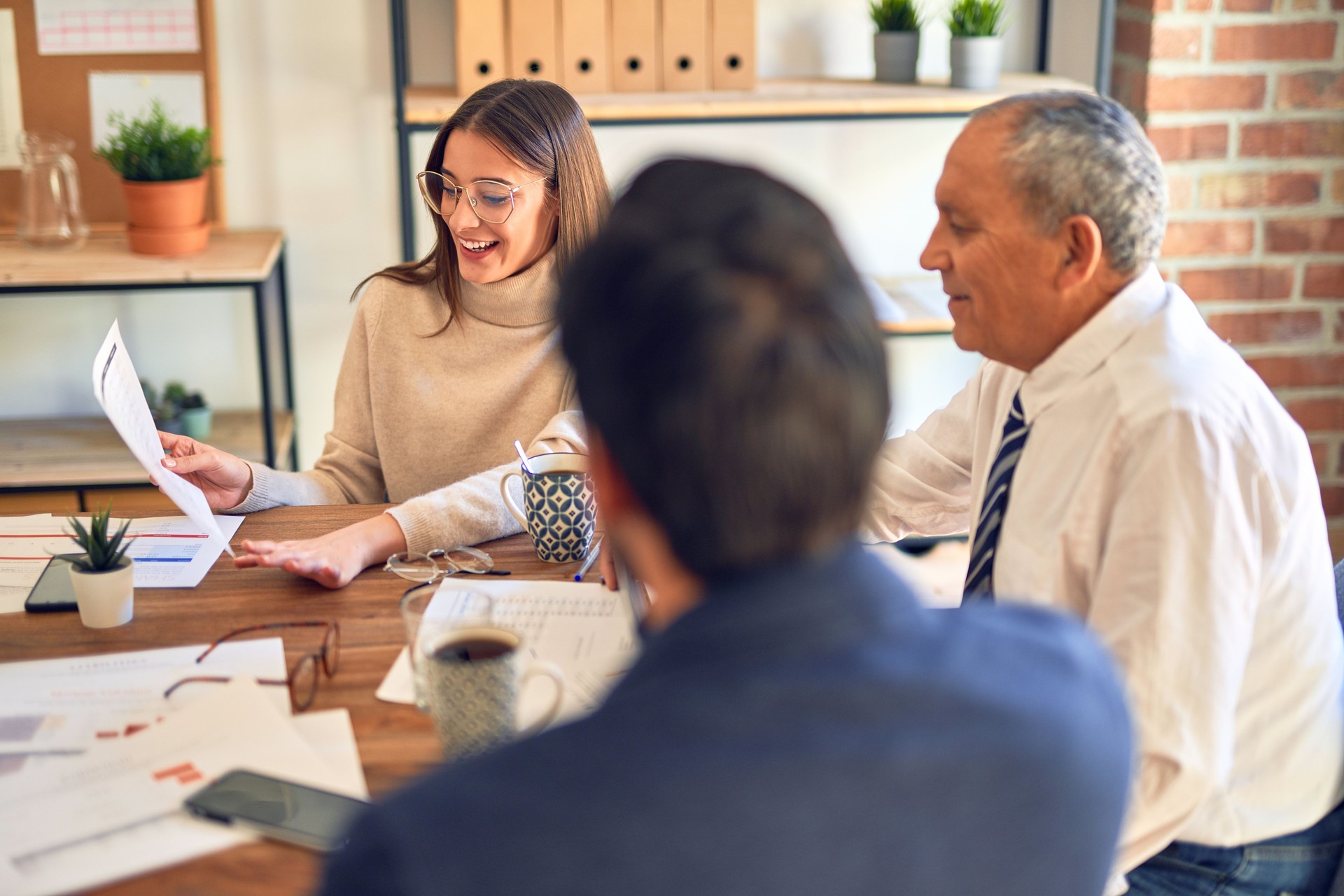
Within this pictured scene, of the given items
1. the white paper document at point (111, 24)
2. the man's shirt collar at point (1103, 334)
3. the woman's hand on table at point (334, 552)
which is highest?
the white paper document at point (111, 24)

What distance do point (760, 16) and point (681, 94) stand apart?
0.42 m

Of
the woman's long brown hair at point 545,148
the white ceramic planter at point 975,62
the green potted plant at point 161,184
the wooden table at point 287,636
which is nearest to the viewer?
the wooden table at point 287,636

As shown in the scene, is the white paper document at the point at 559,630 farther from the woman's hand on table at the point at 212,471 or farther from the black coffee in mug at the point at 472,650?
the woman's hand on table at the point at 212,471

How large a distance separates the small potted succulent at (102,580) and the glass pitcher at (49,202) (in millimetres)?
1628

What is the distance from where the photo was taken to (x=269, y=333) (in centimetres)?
292

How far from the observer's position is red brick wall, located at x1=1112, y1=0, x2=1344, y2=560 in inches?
102

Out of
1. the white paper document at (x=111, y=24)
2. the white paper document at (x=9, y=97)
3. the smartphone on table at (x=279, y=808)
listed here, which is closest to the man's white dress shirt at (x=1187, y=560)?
the smartphone on table at (x=279, y=808)

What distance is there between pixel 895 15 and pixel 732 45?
15.7 inches

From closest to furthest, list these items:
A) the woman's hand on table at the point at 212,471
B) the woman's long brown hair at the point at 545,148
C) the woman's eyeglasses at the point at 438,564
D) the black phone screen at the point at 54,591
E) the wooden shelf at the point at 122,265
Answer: the black phone screen at the point at 54,591 → the woman's eyeglasses at the point at 438,564 → the woman's hand on table at the point at 212,471 → the woman's long brown hair at the point at 545,148 → the wooden shelf at the point at 122,265

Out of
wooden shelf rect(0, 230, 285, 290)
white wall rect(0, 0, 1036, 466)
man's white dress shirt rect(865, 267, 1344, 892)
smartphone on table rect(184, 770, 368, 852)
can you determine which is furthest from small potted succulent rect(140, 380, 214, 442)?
man's white dress shirt rect(865, 267, 1344, 892)

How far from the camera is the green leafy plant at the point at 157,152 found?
253cm

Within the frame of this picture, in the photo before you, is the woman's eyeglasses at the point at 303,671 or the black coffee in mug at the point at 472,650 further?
the woman's eyeglasses at the point at 303,671

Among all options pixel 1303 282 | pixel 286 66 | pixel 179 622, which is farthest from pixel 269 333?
pixel 1303 282

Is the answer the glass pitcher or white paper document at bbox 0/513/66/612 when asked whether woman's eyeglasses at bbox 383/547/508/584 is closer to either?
white paper document at bbox 0/513/66/612
